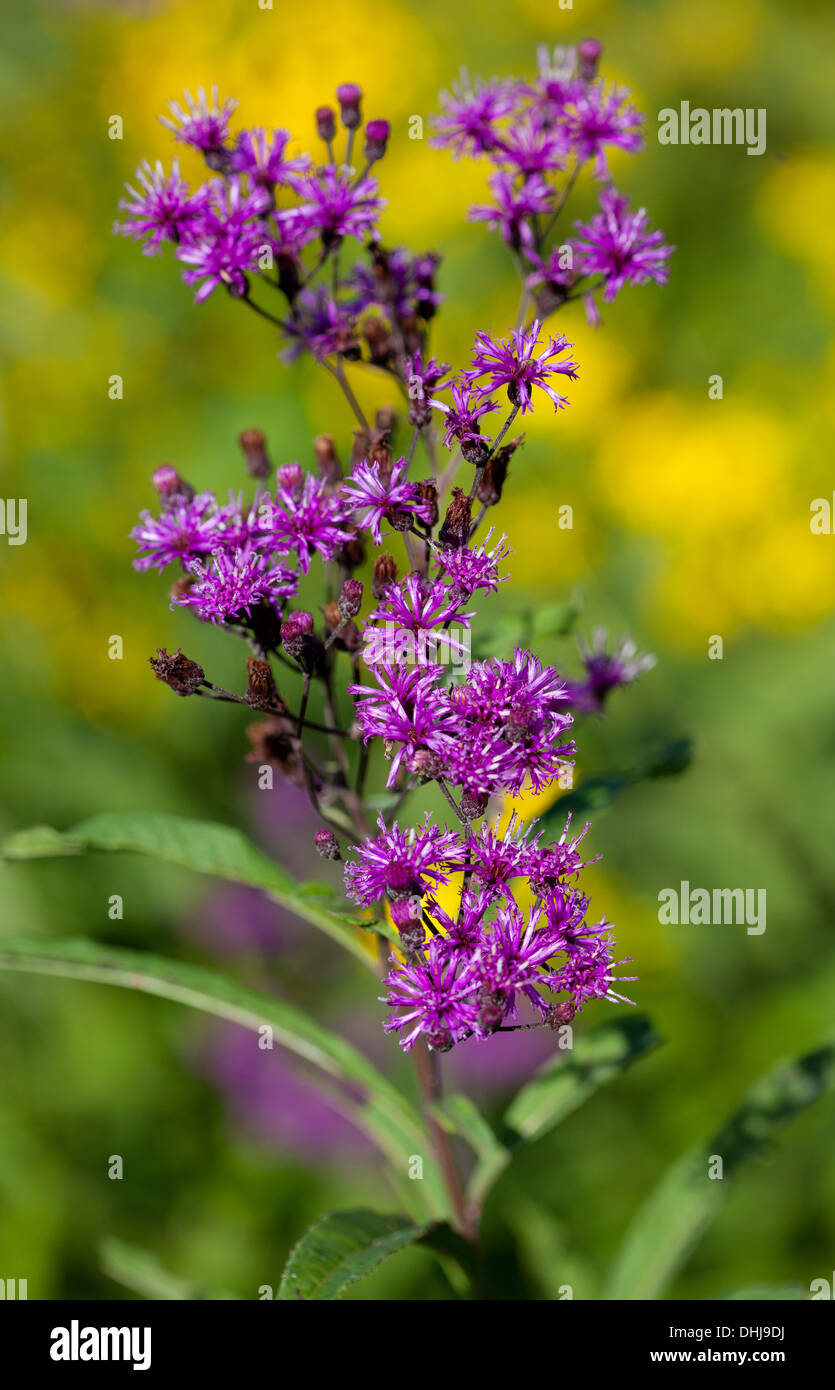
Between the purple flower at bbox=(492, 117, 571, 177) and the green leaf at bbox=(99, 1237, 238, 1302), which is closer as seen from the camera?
the purple flower at bbox=(492, 117, 571, 177)

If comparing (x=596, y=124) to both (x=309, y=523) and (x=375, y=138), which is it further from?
(x=309, y=523)

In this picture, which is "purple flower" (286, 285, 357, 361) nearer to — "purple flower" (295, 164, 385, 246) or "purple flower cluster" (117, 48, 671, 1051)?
"purple flower cluster" (117, 48, 671, 1051)

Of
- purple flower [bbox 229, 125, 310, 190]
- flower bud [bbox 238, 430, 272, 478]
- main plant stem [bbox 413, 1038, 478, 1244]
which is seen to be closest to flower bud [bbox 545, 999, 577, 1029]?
main plant stem [bbox 413, 1038, 478, 1244]

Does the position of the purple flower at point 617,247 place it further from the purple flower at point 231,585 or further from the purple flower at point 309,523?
the purple flower at point 231,585

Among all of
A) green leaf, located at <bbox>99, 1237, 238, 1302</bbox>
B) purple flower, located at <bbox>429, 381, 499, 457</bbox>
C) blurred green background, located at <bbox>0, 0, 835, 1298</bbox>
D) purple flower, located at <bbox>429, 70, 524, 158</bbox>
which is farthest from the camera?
blurred green background, located at <bbox>0, 0, 835, 1298</bbox>

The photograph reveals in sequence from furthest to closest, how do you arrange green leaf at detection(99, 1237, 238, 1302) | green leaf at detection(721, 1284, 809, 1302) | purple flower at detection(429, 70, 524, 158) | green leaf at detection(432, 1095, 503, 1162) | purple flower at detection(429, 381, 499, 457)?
green leaf at detection(99, 1237, 238, 1302) → purple flower at detection(429, 70, 524, 158) → green leaf at detection(721, 1284, 809, 1302) → green leaf at detection(432, 1095, 503, 1162) → purple flower at detection(429, 381, 499, 457)

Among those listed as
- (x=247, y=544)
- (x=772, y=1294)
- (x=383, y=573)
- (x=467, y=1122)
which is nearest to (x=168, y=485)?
(x=247, y=544)
